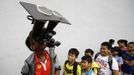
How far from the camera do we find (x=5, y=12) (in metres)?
3.09

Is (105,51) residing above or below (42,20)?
below

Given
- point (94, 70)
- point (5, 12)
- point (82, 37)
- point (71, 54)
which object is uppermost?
point (5, 12)

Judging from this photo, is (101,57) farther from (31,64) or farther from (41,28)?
(41,28)

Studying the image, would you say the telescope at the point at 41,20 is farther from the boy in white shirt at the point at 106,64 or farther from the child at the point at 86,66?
the boy in white shirt at the point at 106,64

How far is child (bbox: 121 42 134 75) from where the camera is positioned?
3227 millimetres

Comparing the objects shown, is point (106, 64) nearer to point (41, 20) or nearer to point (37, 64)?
point (37, 64)

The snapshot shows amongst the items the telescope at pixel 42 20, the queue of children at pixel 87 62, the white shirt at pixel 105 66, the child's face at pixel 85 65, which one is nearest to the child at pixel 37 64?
the queue of children at pixel 87 62

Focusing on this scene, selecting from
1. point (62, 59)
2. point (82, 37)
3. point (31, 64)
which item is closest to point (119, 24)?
point (82, 37)

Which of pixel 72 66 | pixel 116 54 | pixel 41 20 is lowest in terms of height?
pixel 72 66

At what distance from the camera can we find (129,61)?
3242 mm

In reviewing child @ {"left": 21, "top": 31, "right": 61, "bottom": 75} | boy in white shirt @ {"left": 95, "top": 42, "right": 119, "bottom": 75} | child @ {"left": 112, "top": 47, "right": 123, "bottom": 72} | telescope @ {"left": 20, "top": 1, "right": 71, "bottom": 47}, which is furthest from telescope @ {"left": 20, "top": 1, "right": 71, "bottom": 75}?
child @ {"left": 112, "top": 47, "right": 123, "bottom": 72}

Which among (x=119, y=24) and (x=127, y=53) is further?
(x=119, y=24)

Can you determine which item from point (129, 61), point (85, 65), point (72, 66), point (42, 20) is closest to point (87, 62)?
point (85, 65)

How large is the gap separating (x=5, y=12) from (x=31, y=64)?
187cm
